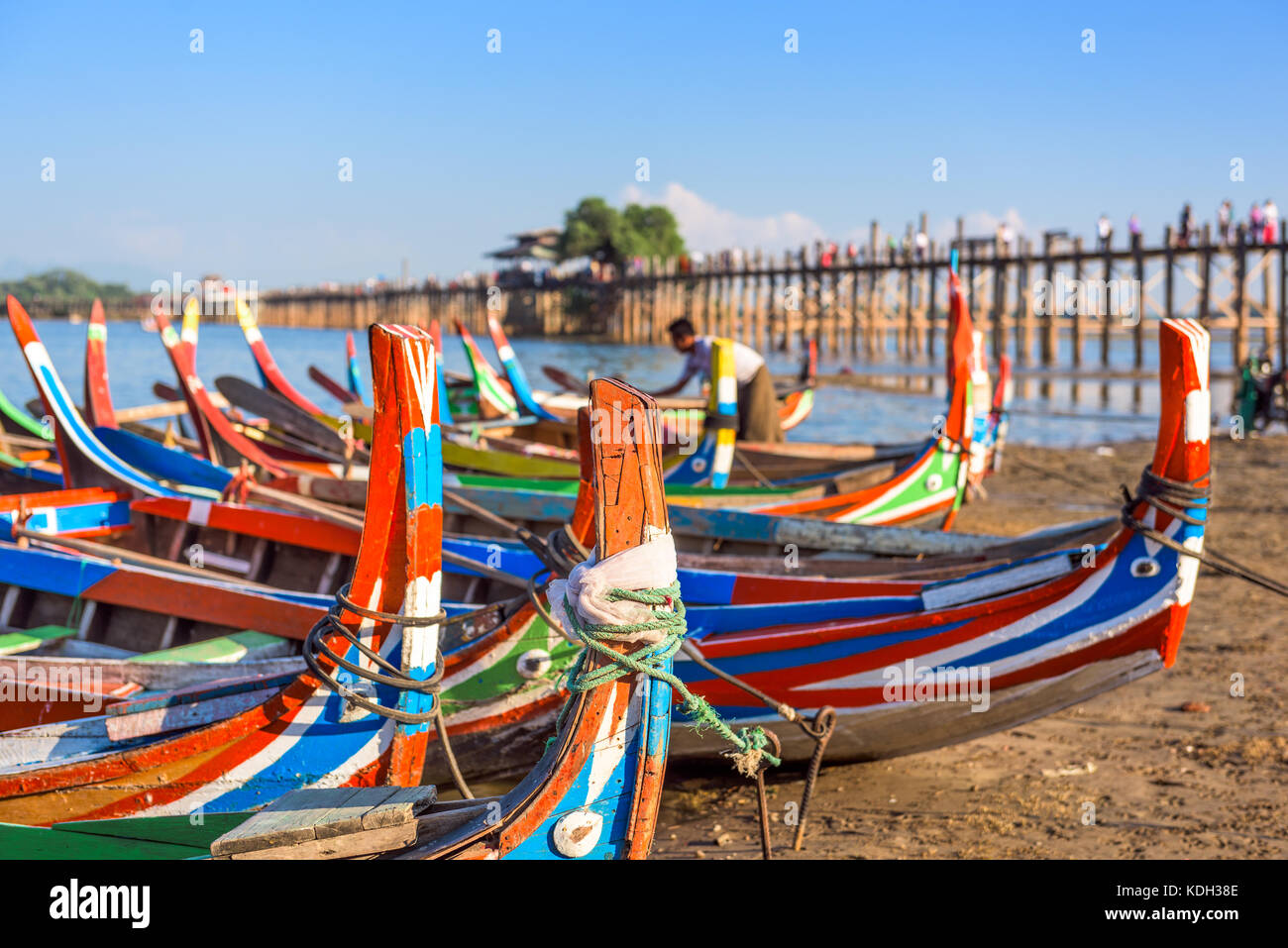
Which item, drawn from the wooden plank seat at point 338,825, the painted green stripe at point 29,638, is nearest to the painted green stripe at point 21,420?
the painted green stripe at point 29,638

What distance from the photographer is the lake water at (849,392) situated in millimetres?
20250

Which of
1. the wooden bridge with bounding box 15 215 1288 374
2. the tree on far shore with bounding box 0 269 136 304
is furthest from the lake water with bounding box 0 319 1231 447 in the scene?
the tree on far shore with bounding box 0 269 136 304

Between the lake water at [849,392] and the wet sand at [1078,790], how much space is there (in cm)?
1260

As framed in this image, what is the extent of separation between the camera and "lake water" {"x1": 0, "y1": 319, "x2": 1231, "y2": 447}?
2025cm

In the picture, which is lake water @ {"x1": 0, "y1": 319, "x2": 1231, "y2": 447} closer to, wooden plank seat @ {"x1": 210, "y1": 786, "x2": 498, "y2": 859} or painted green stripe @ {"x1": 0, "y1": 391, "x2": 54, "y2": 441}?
painted green stripe @ {"x1": 0, "y1": 391, "x2": 54, "y2": 441}

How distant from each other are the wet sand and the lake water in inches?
496

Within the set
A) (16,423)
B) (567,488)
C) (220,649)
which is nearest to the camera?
(220,649)

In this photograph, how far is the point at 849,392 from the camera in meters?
28.2

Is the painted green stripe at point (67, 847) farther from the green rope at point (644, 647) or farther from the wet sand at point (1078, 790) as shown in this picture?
the wet sand at point (1078, 790)

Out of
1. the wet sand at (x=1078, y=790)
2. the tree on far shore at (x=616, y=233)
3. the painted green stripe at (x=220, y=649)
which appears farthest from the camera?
the tree on far shore at (x=616, y=233)

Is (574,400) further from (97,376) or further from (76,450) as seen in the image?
(76,450)

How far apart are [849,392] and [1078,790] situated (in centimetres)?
2394

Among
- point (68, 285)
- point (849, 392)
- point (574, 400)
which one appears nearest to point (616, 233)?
point (849, 392)

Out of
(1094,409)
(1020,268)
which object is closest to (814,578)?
(1094,409)
